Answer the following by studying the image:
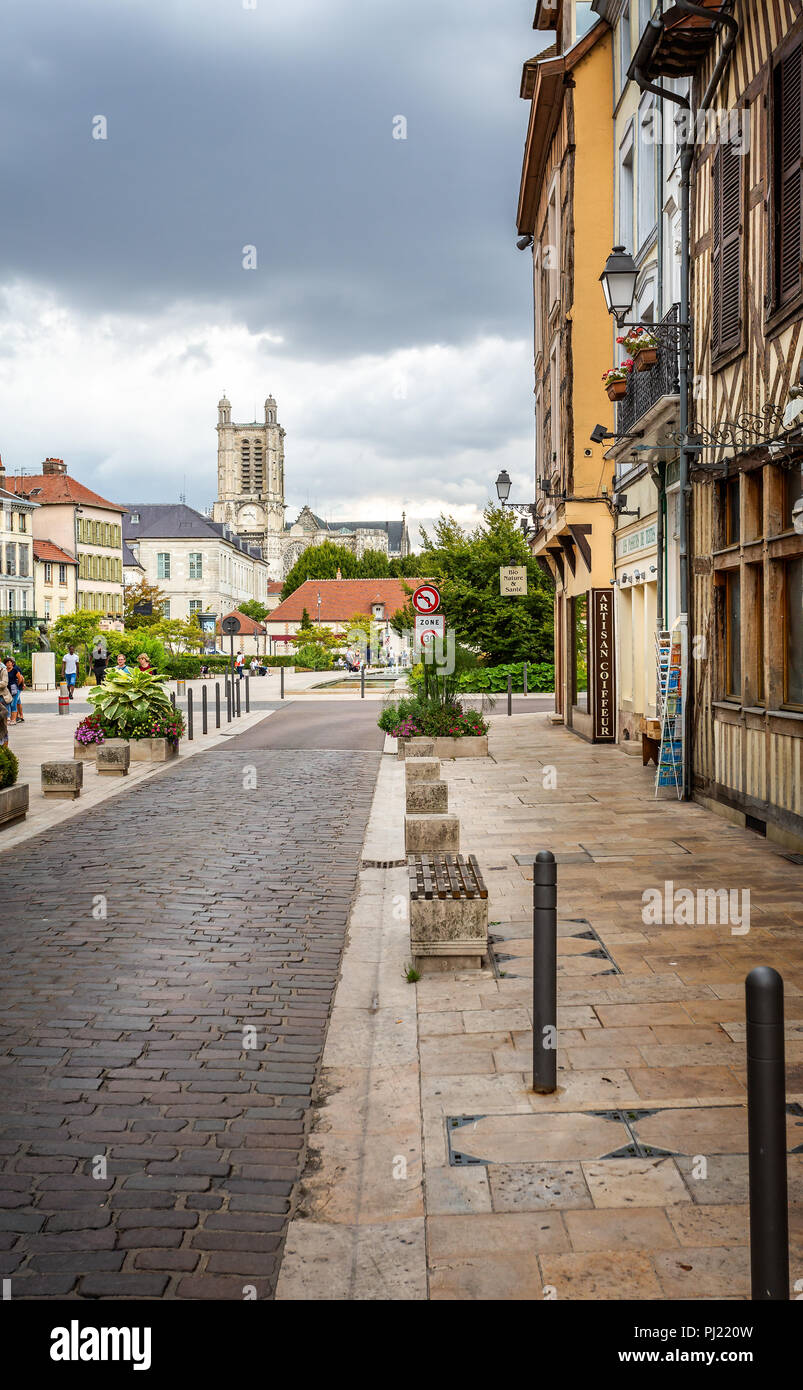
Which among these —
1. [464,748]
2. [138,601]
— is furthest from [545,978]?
[138,601]

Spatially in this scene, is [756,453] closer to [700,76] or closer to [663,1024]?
[700,76]

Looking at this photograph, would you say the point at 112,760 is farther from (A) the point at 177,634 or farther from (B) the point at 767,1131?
(A) the point at 177,634

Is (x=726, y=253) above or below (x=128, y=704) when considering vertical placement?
above

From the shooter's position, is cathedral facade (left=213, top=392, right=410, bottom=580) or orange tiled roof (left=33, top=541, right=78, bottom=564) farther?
cathedral facade (left=213, top=392, right=410, bottom=580)

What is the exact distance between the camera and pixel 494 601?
38062mm

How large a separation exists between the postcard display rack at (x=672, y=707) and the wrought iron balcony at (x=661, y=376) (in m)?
2.64

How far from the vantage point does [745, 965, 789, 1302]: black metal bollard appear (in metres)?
2.68

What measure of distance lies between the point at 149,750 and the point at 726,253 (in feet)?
37.4

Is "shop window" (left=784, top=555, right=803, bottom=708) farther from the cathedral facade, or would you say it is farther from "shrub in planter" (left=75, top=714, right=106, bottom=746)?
the cathedral facade

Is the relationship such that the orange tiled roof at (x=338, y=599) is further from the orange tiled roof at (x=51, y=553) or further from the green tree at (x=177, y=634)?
the green tree at (x=177, y=634)

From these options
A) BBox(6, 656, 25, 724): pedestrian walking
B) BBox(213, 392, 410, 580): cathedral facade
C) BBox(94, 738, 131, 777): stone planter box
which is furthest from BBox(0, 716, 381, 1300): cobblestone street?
BBox(213, 392, 410, 580): cathedral facade

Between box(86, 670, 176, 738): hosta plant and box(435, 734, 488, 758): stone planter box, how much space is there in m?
4.44

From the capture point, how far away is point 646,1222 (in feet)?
12.0
